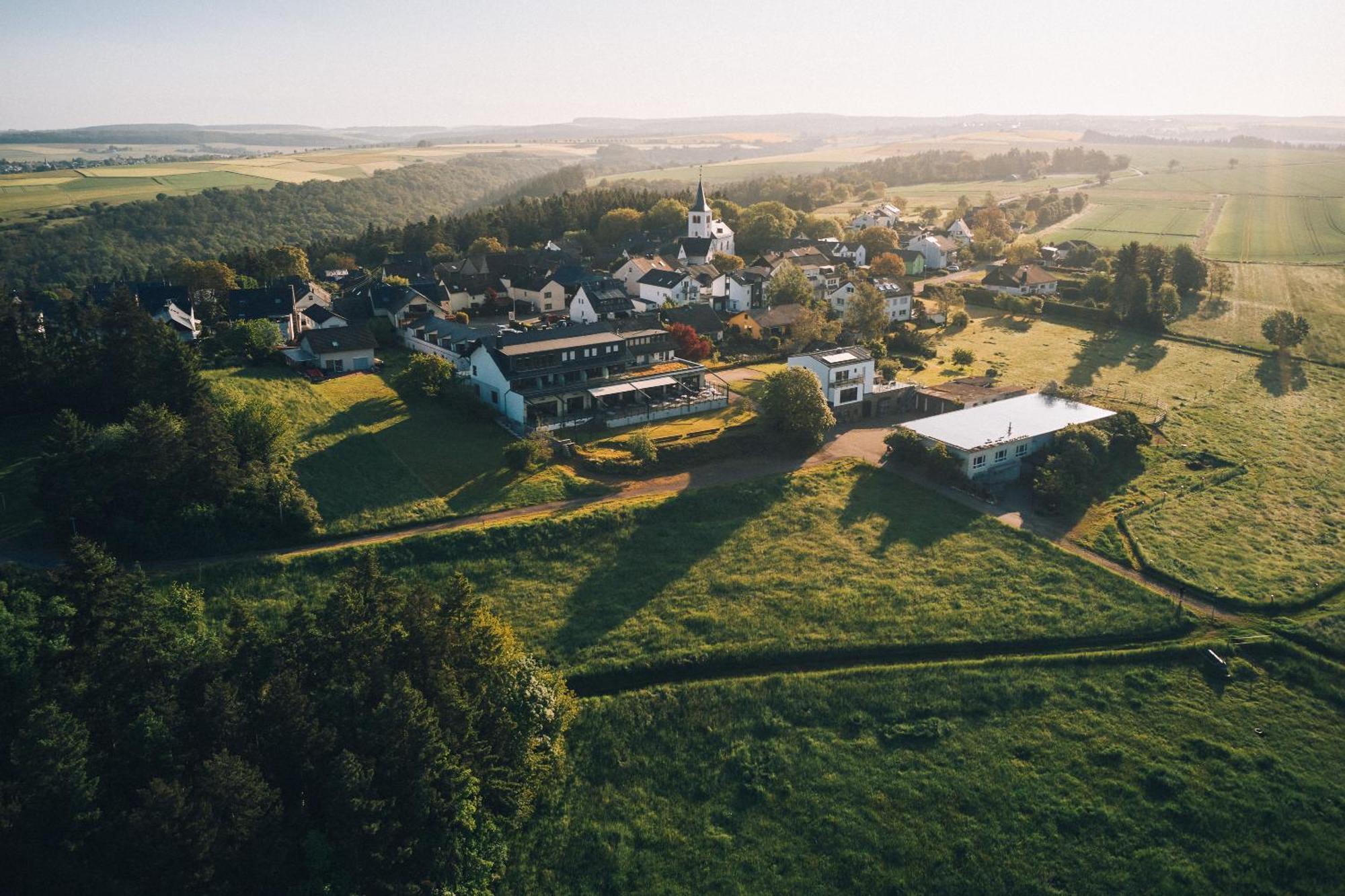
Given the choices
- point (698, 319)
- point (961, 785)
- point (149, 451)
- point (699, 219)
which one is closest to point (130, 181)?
point (699, 219)

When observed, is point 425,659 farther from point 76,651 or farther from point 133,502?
point 133,502

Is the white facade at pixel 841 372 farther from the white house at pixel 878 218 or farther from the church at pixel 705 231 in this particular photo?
the white house at pixel 878 218

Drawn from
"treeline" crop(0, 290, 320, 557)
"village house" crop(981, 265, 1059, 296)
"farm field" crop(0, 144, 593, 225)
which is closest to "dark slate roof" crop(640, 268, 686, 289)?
"village house" crop(981, 265, 1059, 296)

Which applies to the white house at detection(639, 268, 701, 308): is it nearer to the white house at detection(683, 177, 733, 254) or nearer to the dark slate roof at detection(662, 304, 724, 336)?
the dark slate roof at detection(662, 304, 724, 336)

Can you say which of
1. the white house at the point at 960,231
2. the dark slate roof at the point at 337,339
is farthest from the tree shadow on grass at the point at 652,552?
the white house at the point at 960,231

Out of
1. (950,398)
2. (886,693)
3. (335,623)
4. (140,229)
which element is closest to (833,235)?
(950,398)
